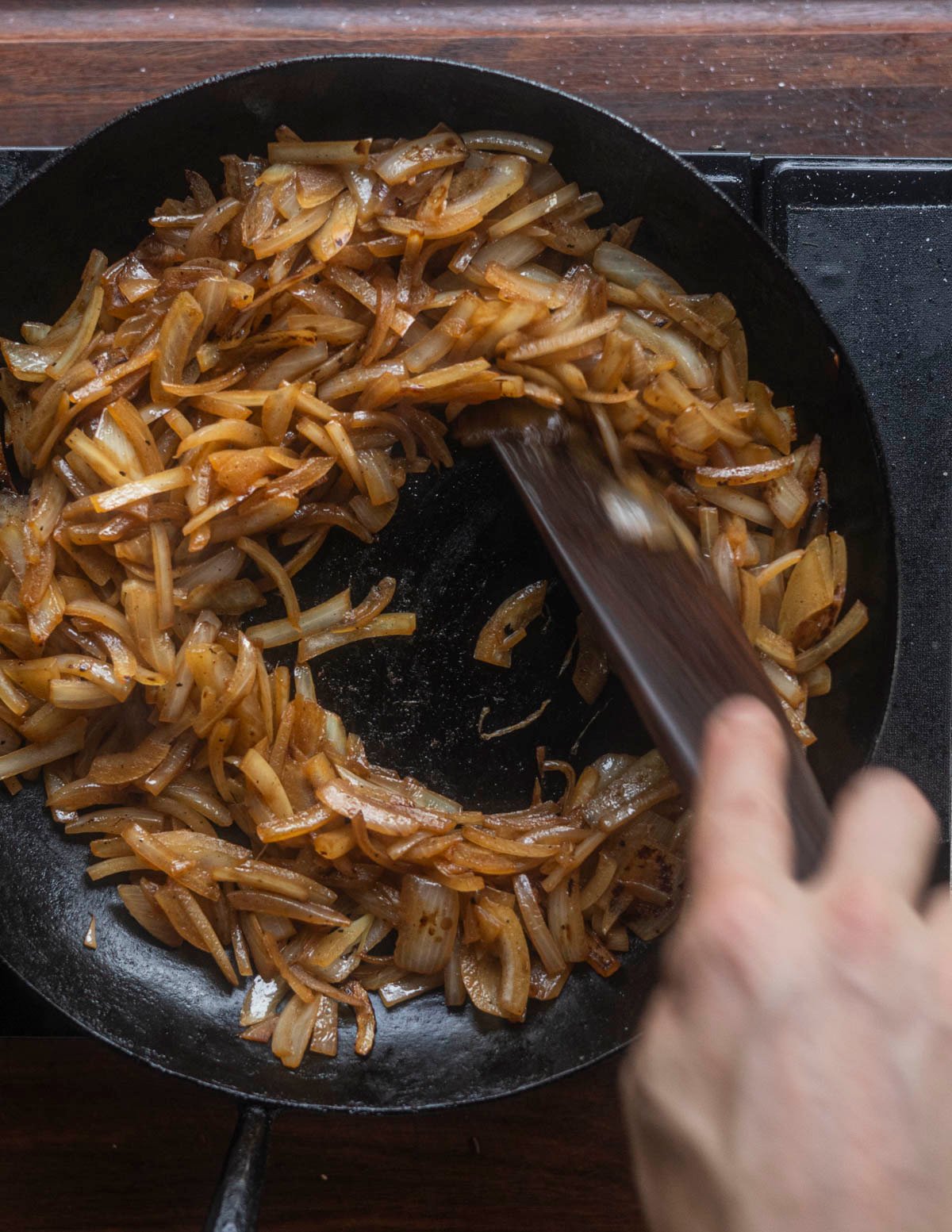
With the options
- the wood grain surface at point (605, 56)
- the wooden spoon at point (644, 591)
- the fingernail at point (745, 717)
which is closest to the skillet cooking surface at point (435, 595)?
the wooden spoon at point (644, 591)

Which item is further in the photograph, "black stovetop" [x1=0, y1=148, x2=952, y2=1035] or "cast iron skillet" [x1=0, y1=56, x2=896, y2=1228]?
"black stovetop" [x1=0, y1=148, x2=952, y2=1035]

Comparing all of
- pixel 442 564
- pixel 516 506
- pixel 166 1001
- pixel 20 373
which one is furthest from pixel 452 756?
pixel 20 373

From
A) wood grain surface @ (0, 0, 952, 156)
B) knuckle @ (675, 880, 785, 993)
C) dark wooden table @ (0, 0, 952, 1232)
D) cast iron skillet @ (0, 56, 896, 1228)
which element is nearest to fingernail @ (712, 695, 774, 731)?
knuckle @ (675, 880, 785, 993)

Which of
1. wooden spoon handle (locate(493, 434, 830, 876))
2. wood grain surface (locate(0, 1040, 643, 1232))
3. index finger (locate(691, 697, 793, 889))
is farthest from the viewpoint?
wood grain surface (locate(0, 1040, 643, 1232))

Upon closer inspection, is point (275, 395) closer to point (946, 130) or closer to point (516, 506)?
point (516, 506)

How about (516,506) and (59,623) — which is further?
(516,506)

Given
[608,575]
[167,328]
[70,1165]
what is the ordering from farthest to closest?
[70,1165]
[167,328]
[608,575]

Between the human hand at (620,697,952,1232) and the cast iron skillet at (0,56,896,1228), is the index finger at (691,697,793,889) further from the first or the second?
the cast iron skillet at (0,56,896,1228)
